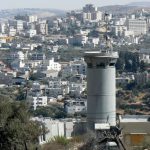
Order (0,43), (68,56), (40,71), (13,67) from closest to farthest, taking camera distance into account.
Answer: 1. (40,71)
2. (13,67)
3. (68,56)
4. (0,43)

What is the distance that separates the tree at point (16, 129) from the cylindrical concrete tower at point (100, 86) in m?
0.41

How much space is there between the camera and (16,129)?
5.13m

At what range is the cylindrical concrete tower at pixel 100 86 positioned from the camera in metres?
5.38

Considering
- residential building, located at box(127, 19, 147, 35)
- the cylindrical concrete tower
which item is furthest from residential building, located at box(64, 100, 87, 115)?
residential building, located at box(127, 19, 147, 35)

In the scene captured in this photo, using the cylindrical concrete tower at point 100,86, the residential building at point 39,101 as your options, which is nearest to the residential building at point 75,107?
the residential building at point 39,101

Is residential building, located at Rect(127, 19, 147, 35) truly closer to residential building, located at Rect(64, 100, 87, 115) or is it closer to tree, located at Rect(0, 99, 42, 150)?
residential building, located at Rect(64, 100, 87, 115)

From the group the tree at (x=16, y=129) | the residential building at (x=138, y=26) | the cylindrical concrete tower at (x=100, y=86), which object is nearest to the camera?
the tree at (x=16, y=129)

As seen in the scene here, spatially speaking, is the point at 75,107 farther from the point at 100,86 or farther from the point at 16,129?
the point at 16,129

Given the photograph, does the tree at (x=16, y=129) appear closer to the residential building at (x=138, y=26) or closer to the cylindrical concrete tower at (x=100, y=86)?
the cylindrical concrete tower at (x=100, y=86)

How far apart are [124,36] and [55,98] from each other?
32.2m

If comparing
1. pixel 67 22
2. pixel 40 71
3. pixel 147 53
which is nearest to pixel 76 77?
pixel 40 71

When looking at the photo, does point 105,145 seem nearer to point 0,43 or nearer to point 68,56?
point 68,56

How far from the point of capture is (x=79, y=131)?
6246 mm

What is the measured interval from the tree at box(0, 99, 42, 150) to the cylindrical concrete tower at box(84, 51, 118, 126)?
408 mm
